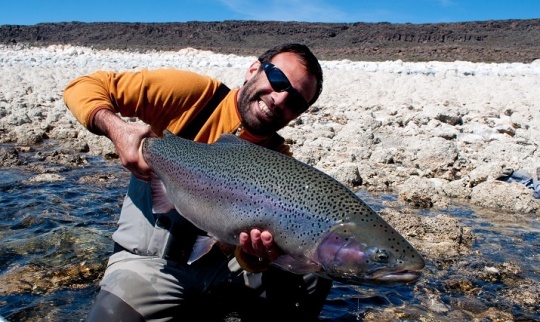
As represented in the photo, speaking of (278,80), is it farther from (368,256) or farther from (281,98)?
(368,256)

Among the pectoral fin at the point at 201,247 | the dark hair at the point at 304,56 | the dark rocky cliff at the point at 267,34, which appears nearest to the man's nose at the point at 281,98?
the dark hair at the point at 304,56

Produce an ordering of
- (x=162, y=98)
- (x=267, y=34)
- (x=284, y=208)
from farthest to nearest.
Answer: (x=267, y=34), (x=162, y=98), (x=284, y=208)

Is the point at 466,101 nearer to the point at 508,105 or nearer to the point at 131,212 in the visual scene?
the point at 508,105

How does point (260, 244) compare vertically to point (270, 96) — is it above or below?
below

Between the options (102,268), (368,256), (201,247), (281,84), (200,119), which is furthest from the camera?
(102,268)

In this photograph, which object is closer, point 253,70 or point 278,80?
point 278,80

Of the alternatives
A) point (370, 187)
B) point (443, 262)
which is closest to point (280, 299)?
point (443, 262)

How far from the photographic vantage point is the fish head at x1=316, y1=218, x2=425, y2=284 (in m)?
2.15

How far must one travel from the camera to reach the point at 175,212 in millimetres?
3088

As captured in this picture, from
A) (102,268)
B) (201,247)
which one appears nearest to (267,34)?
(102,268)

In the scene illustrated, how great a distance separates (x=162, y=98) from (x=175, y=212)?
69 centimetres

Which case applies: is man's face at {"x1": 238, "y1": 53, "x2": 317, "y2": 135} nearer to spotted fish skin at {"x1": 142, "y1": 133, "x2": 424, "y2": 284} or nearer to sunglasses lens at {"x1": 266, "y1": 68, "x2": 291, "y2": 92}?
sunglasses lens at {"x1": 266, "y1": 68, "x2": 291, "y2": 92}

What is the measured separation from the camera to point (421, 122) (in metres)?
9.28

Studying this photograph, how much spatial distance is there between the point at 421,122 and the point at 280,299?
22.3 feet
